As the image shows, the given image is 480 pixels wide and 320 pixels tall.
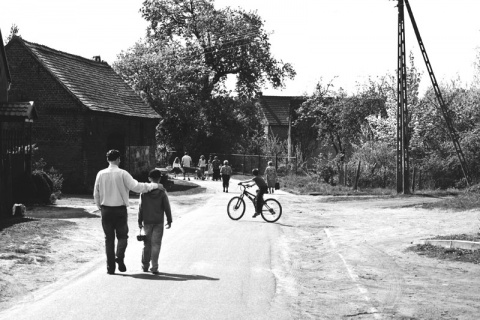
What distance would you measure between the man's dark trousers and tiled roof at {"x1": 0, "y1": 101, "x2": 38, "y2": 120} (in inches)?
438

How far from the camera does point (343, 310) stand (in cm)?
956

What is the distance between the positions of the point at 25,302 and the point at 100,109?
25497mm

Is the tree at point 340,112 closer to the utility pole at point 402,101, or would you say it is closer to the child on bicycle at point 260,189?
the utility pole at point 402,101

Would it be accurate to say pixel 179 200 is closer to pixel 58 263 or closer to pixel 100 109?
pixel 100 109

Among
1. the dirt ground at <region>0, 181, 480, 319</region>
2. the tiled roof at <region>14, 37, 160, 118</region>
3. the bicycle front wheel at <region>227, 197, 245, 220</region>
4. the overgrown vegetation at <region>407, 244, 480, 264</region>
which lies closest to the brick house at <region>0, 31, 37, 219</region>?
the dirt ground at <region>0, 181, 480, 319</region>

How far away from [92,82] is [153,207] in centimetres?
2696

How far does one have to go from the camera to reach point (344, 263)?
46.5ft

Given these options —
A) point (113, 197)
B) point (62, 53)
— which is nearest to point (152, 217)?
point (113, 197)

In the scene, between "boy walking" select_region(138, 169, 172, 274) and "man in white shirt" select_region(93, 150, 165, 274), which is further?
"boy walking" select_region(138, 169, 172, 274)

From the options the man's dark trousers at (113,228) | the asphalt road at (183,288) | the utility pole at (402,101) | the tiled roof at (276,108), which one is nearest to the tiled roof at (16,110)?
the asphalt road at (183,288)

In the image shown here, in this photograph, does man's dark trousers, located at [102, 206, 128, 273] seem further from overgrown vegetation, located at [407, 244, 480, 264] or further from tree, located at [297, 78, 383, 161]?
tree, located at [297, 78, 383, 161]

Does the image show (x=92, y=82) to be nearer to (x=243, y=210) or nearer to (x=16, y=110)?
(x=16, y=110)

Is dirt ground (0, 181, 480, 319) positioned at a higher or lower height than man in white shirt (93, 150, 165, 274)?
lower

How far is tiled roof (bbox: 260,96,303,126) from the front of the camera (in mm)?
80500
